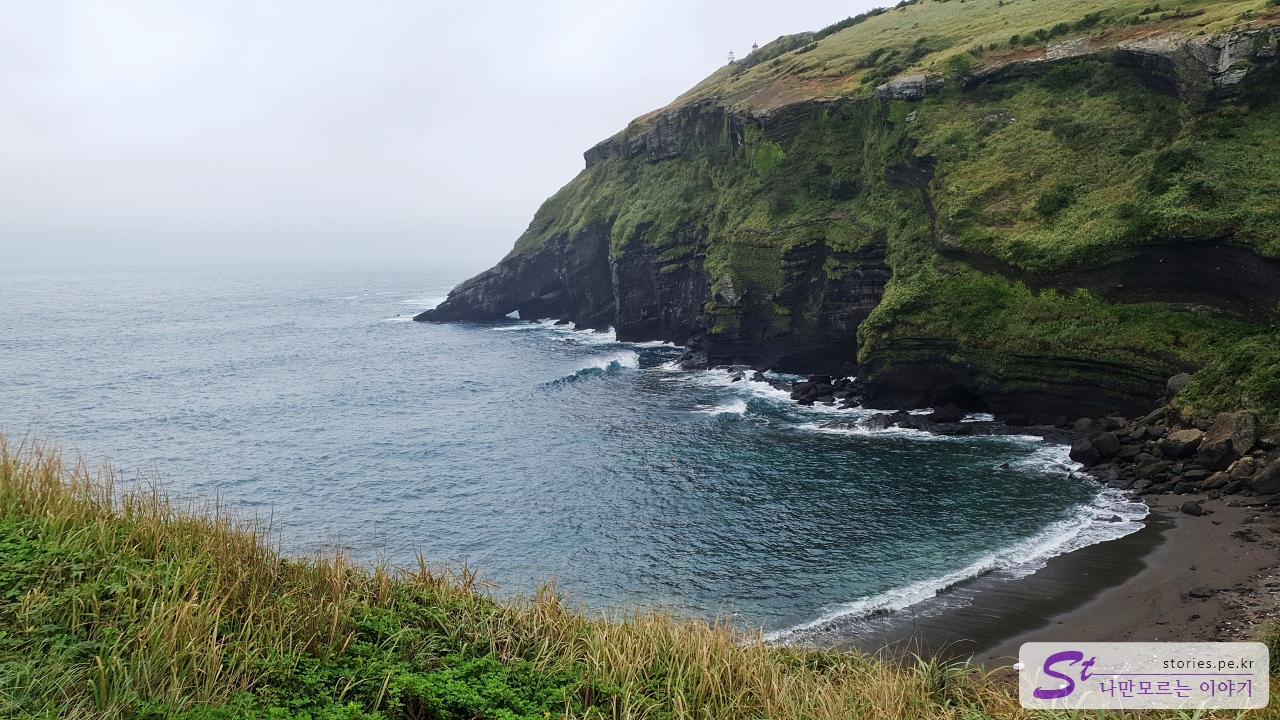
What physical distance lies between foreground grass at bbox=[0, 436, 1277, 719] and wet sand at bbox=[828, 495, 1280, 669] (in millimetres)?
11770

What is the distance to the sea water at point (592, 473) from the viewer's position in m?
27.9

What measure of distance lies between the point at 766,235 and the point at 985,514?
35170 millimetres

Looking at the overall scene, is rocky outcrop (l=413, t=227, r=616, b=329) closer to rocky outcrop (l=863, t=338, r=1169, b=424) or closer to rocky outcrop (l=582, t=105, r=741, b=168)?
rocky outcrop (l=582, t=105, r=741, b=168)

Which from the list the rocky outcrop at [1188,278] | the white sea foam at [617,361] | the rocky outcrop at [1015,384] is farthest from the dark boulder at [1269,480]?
the white sea foam at [617,361]

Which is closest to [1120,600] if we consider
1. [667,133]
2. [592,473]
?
[592,473]

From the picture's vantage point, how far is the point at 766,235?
205 feet

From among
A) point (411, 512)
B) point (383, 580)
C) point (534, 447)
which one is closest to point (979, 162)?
point (534, 447)

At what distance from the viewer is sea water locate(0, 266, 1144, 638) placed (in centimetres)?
2786

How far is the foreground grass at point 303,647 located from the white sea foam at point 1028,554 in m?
11.8

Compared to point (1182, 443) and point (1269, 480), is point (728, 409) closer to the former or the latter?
point (1182, 443)

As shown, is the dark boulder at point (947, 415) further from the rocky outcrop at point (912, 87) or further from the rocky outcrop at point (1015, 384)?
the rocky outcrop at point (912, 87)

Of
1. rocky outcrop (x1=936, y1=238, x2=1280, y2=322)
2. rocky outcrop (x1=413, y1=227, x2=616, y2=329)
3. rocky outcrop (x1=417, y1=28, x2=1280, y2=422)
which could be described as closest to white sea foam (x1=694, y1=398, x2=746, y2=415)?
rocky outcrop (x1=417, y1=28, x2=1280, y2=422)

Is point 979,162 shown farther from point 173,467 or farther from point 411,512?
point 173,467

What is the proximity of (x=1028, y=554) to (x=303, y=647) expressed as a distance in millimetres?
26037
